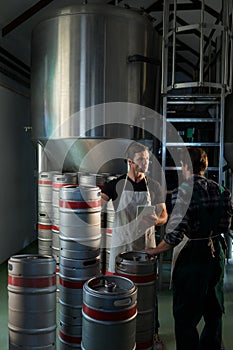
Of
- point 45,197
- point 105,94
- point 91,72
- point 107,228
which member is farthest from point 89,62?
point 107,228

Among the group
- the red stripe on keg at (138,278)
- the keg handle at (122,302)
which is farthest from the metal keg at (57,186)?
the keg handle at (122,302)

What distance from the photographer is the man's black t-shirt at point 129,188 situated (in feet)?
7.94

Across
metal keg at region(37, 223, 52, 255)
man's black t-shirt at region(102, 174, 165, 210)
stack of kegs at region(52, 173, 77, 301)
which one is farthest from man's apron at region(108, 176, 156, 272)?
metal keg at region(37, 223, 52, 255)

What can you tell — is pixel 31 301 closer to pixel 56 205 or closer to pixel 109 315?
→ pixel 109 315

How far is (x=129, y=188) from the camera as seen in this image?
2418mm

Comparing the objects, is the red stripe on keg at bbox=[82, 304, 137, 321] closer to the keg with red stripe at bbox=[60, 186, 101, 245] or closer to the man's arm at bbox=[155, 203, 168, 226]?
the keg with red stripe at bbox=[60, 186, 101, 245]

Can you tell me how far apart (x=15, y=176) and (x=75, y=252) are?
261 cm

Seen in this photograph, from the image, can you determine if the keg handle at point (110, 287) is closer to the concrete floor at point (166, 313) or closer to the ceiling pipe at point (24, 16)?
the concrete floor at point (166, 313)

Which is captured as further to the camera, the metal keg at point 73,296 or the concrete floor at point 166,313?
→ the concrete floor at point 166,313

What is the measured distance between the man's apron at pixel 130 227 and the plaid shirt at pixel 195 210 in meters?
0.43

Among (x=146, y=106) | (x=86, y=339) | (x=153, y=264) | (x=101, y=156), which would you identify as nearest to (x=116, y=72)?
(x=146, y=106)

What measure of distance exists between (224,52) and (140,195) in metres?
1.52

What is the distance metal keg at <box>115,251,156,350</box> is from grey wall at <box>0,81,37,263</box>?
8.15 ft

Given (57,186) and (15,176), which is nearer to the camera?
(57,186)
